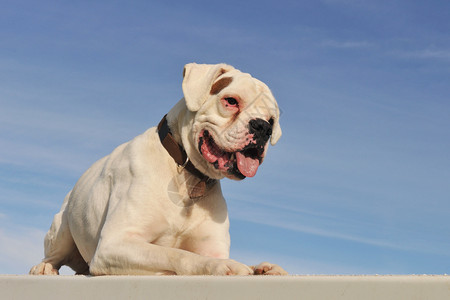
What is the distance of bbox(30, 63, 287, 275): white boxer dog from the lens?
524 cm

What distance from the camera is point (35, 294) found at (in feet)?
15.2

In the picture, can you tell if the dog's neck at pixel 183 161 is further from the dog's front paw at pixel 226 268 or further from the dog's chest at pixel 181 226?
the dog's front paw at pixel 226 268

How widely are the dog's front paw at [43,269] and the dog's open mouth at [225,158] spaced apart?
112 inches

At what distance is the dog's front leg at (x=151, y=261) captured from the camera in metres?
4.22

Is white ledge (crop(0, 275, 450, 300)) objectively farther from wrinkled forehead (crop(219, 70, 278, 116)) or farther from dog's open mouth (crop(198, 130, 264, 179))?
wrinkled forehead (crop(219, 70, 278, 116))

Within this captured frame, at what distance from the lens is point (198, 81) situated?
5.49m

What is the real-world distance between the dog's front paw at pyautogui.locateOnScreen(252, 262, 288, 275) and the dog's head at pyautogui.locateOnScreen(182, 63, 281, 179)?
1173 millimetres

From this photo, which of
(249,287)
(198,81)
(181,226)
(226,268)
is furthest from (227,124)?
(249,287)

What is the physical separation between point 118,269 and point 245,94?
2.05 metres

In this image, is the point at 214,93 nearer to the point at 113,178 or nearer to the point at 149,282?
the point at 113,178

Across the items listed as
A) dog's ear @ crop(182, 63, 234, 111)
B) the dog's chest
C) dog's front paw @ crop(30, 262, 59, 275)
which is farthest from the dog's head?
dog's front paw @ crop(30, 262, 59, 275)

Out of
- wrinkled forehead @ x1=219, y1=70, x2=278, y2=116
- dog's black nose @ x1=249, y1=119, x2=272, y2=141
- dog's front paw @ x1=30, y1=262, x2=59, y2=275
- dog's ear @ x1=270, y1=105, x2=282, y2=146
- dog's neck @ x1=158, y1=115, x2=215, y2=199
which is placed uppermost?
wrinkled forehead @ x1=219, y1=70, x2=278, y2=116

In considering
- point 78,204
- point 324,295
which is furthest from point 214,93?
point 324,295

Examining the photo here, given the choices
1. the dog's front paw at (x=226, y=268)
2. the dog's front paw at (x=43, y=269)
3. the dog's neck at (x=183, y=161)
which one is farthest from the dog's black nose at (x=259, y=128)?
the dog's front paw at (x=43, y=269)
